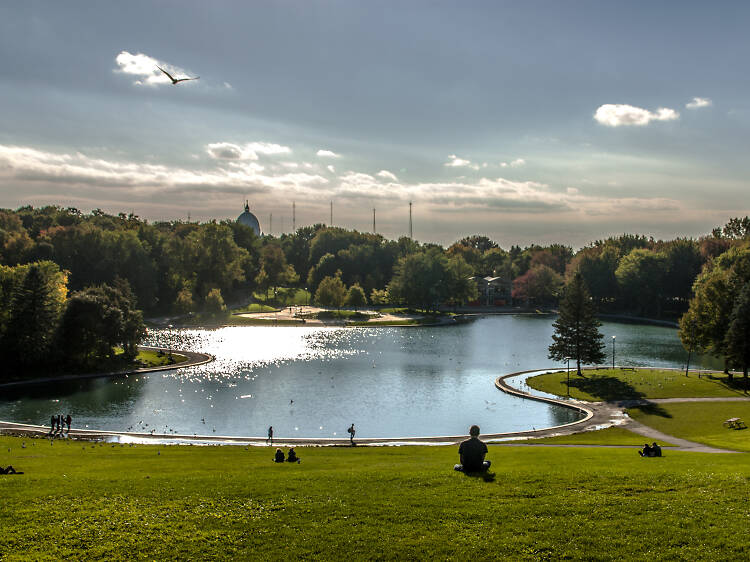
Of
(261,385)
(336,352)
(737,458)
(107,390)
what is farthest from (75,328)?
(737,458)

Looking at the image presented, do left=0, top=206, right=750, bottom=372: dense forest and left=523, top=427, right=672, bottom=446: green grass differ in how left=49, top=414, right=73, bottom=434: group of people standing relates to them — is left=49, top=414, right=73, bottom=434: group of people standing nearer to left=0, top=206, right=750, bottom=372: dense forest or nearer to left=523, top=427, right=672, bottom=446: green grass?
left=523, top=427, right=672, bottom=446: green grass

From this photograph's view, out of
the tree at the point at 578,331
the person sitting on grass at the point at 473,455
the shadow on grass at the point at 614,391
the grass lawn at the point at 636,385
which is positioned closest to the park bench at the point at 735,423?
the shadow on grass at the point at 614,391

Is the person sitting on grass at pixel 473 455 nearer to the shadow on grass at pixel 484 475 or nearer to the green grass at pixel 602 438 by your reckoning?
the shadow on grass at pixel 484 475

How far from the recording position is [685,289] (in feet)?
442

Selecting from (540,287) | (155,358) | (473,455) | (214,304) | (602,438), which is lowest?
(602,438)

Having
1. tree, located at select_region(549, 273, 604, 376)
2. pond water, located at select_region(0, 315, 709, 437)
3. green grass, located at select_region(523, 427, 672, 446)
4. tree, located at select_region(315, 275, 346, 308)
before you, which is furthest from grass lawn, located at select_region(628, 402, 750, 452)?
tree, located at select_region(315, 275, 346, 308)

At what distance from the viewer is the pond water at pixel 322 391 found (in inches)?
1718

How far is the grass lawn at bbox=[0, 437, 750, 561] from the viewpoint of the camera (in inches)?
500

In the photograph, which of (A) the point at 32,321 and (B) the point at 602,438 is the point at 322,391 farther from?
(A) the point at 32,321

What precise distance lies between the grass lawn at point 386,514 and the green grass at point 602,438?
13.8m

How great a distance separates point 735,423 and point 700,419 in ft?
9.63

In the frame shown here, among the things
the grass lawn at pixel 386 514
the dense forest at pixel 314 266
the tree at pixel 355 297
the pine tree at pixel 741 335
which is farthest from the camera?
the tree at pixel 355 297

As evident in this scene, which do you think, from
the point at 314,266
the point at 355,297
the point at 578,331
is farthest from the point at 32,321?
the point at 314,266

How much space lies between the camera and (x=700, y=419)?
41344mm
